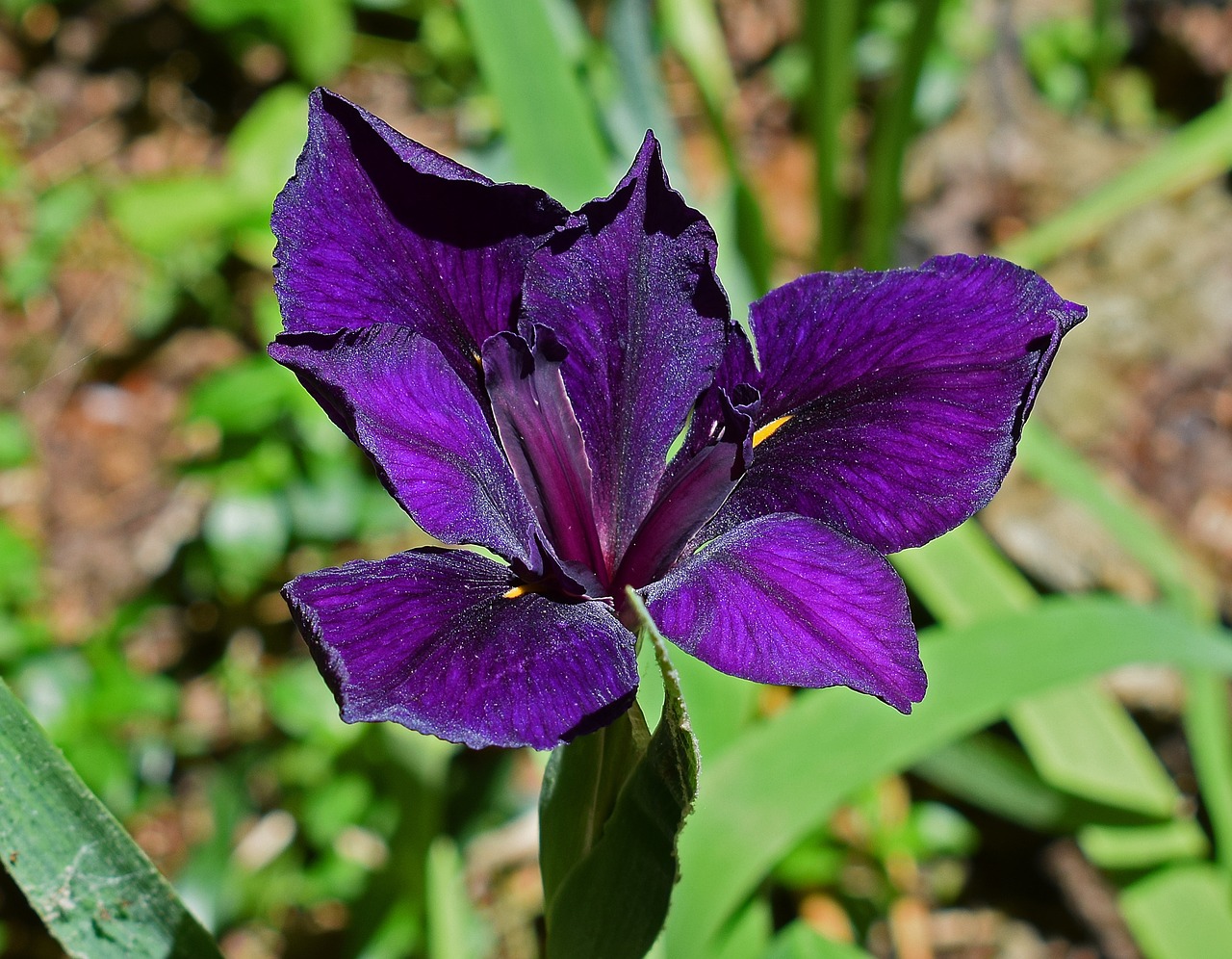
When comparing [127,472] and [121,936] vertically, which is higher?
[121,936]

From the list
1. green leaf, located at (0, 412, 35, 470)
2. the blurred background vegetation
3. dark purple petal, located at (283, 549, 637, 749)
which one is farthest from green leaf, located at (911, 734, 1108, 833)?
green leaf, located at (0, 412, 35, 470)

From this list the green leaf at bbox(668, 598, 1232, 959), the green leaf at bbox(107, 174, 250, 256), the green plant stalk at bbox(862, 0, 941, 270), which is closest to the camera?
the green leaf at bbox(668, 598, 1232, 959)

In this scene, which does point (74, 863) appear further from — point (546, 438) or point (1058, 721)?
point (1058, 721)

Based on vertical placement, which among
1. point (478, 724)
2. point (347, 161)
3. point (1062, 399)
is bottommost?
point (1062, 399)

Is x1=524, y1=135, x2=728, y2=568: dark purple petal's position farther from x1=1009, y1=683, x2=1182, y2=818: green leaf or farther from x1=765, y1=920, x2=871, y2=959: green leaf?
x1=1009, y1=683, x2=1182, y2=818: green leaf

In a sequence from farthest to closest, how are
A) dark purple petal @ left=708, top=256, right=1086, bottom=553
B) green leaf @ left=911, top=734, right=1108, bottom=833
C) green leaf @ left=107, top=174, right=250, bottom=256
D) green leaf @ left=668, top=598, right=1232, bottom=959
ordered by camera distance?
green leaf @ left=107, top=174, right=250, bottom=256, green leaf @ left=911, top=734, right=1108, bottom=833, green leaf @ left=668, top=598, right=1232, bottom=959, dark purple petal @ left=708, top=256, right=1086, bottom=553

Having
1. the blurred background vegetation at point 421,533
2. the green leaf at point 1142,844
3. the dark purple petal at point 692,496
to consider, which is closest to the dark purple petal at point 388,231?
the dark purple petal at point 692,496

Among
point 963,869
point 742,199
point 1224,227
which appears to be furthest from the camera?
point 1224,227

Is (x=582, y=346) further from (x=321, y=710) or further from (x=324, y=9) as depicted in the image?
(x=324, y=9)

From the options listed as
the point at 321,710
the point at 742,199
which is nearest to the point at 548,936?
the point at 321,710
